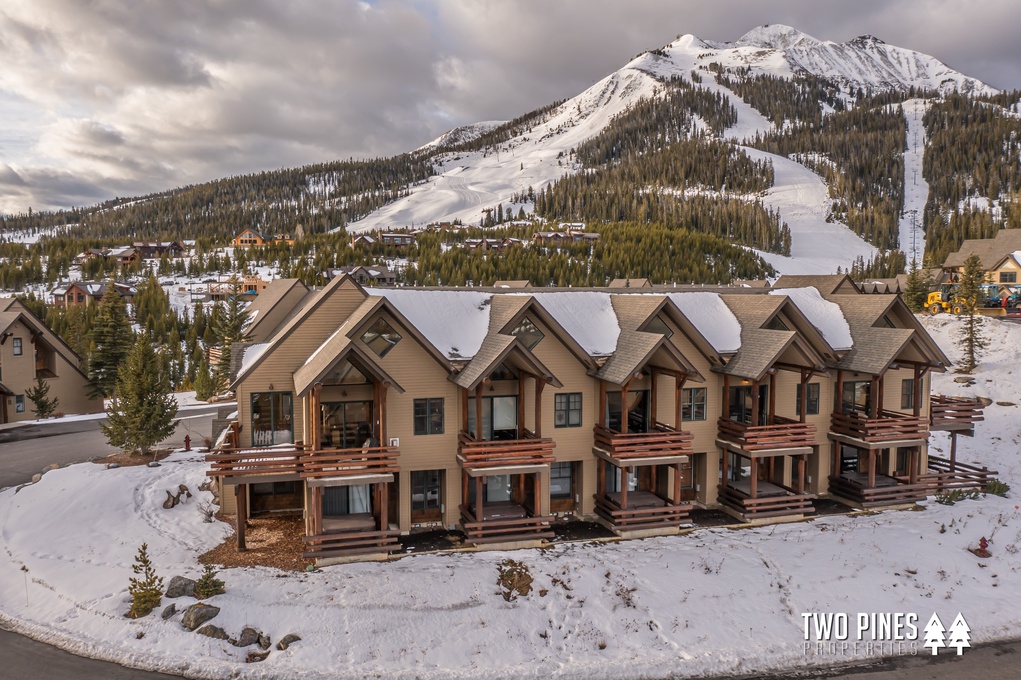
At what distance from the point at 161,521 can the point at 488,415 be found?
1217 centimetres

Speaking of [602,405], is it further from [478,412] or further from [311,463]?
[311,463]

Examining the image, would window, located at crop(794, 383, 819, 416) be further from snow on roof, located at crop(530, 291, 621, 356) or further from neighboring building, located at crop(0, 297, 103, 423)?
neighboring building, located at crop(0, 297, 103, 423)

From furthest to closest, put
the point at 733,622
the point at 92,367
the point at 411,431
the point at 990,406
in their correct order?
the point at 92,367 < the point at 990,406 < the point at 411,431 < the point at 733,622

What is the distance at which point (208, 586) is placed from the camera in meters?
15.4

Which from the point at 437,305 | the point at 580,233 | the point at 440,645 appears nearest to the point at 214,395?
the point at 437,305

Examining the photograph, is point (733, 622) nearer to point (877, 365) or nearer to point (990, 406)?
point (877, 365)

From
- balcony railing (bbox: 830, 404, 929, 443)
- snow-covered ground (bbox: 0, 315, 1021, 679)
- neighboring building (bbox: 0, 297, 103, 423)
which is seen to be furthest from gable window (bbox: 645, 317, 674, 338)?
neighboring building (bbox: 0, 297, 103, 423)

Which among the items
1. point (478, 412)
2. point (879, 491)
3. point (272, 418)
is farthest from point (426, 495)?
point (879, 491)

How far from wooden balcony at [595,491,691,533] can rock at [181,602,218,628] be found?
41.7ft

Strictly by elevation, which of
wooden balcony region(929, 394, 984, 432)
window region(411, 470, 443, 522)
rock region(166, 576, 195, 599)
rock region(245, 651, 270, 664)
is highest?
wooden balcony region(929, 394, 984, 432)

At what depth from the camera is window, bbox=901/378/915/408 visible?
26.6 m

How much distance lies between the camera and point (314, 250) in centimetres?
14738

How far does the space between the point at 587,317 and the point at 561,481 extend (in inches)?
267

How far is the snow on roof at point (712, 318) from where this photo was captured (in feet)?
79.0
